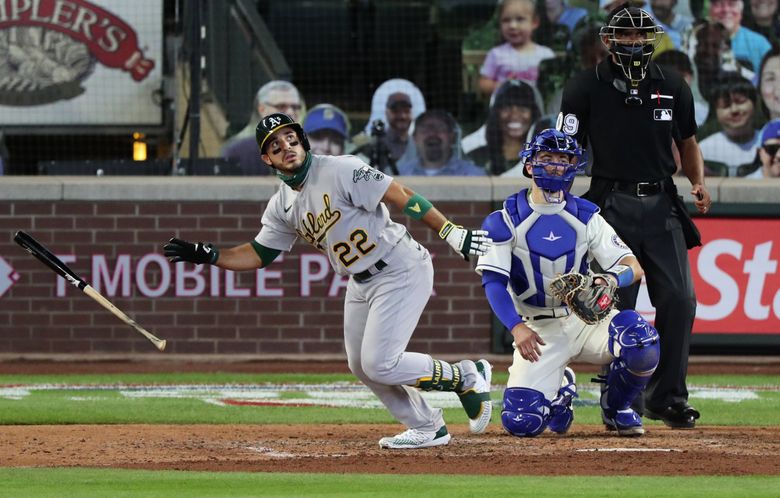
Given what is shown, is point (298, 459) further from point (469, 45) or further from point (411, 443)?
point (469, 45)

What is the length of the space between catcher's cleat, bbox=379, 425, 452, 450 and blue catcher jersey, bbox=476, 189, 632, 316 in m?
0.83

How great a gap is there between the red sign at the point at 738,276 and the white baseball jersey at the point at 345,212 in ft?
20.5

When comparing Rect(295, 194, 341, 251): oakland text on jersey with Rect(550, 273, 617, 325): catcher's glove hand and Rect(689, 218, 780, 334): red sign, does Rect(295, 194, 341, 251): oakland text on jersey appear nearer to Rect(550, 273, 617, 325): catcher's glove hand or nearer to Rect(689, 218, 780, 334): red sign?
Rect(550, 273, 617, 325): catcher's glove hand

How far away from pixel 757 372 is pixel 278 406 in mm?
4566

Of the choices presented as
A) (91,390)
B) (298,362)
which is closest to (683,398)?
(91,390)

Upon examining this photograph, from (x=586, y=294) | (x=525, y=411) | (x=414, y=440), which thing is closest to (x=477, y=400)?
(x=525, y=411)

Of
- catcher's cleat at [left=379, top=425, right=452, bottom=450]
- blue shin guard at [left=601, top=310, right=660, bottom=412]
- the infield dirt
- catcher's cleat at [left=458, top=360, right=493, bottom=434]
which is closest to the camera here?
the infield dirt

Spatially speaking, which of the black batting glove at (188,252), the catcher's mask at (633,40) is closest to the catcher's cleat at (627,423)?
the catcher's mask at (633,40)

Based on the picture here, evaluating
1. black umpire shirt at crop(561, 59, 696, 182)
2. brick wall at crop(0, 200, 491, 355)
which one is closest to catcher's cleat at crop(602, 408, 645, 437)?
black umpire shirt at crop(561, 59, 696, 182)

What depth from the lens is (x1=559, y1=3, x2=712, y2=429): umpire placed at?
27.5ft

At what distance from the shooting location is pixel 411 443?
7598mm

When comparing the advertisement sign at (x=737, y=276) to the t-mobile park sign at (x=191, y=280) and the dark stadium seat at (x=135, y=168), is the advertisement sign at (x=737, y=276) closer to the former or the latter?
the t-mobile park sign at (x=191, y=280)

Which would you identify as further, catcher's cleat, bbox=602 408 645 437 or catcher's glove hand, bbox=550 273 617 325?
catcher's cleat, bbox=602 408 645 437

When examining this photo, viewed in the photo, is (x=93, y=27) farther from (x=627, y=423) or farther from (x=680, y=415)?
(x=627, y=423)
